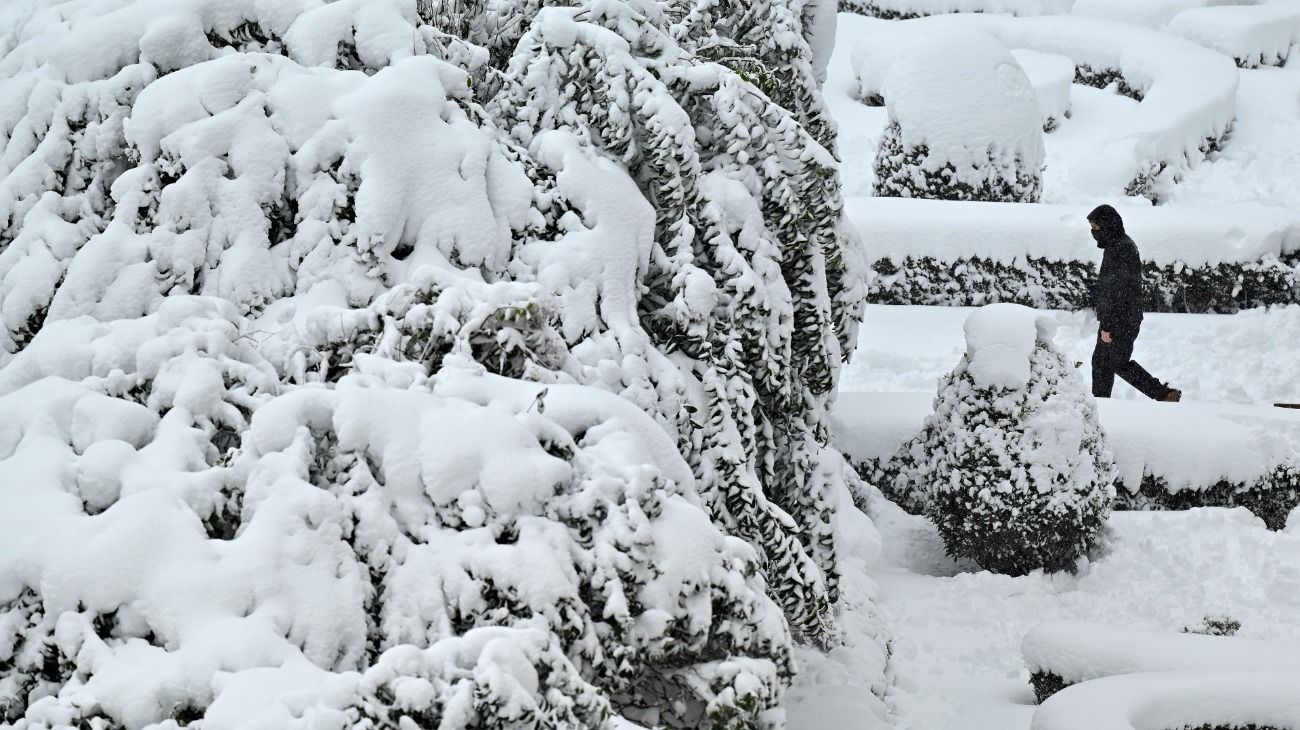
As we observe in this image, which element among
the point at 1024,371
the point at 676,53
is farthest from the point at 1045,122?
the point at 676,53

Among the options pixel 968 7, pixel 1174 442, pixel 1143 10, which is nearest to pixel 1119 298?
pixel 1174 442

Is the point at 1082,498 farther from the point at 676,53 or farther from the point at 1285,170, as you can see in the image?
the point at 1285,170

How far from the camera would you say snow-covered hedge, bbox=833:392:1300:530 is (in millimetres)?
6531

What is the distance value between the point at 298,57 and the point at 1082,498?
167 inches

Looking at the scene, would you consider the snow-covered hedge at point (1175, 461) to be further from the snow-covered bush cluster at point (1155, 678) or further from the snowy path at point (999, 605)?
Answer: the snow-covered bush cluster at point (1155, 678)

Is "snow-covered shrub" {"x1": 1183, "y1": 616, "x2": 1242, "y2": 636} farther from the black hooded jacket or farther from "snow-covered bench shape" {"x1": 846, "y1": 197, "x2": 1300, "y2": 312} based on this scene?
"snow-covered bench shape" {"x1": 846, "y1": 197, "x2": 1300, "y2": 312}

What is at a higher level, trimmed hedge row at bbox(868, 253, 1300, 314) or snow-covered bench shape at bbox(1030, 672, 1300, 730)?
snow-covered bench shape at bbox(1030, 672, 1300, 730)

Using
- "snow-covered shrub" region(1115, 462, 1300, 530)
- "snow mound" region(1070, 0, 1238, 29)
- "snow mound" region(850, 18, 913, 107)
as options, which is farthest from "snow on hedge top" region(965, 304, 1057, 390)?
"snow mound" region(1070, 0, 1238, 29)

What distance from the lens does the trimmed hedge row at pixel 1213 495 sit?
656 centimetres

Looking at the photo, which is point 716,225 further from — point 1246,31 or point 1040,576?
point 1246,31

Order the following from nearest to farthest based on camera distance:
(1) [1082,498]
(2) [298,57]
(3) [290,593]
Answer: (3) [290,593] → (2) [298,57] → (1) [1082,498]

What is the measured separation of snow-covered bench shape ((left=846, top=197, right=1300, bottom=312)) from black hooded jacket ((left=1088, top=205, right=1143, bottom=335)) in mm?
2070

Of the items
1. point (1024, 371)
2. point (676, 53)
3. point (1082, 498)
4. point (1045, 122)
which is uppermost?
point (676, 53)

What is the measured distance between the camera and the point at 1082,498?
19.0ft
